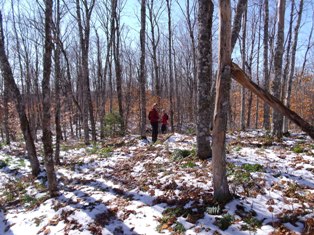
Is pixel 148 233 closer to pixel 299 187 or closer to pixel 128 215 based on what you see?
pixel 128 215

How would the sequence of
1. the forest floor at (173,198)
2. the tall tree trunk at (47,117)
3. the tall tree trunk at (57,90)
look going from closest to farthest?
the forest floor at (173,198) < the tall tree trunk at (47,117) < the tall tree trunk at (57,90)

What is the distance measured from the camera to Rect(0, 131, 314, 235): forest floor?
4273mm

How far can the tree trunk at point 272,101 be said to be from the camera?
13.8 feet

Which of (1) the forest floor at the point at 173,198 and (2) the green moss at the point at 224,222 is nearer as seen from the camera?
(2) the green moss at the point at 224,222

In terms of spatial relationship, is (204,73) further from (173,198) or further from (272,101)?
(173,198)

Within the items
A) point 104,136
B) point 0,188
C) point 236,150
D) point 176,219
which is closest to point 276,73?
point 236,150

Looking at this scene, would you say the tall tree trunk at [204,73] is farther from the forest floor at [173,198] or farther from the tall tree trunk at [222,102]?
the tall tree trunk at [222,102]

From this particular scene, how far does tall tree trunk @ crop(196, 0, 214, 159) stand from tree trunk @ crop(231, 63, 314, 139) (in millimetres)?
2343

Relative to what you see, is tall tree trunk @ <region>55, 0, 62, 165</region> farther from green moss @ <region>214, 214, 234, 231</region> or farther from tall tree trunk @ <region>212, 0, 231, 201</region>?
green moss @ <region>214, 214, 234, 231</region>

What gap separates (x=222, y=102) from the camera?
450 centimetres

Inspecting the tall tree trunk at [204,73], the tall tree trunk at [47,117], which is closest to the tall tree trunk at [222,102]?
the tall tree trunk at [204,73]

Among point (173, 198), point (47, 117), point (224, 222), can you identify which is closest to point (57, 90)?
point (47, 117)

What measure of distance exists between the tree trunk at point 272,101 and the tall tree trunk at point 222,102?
0.63ft

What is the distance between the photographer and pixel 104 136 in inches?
727
